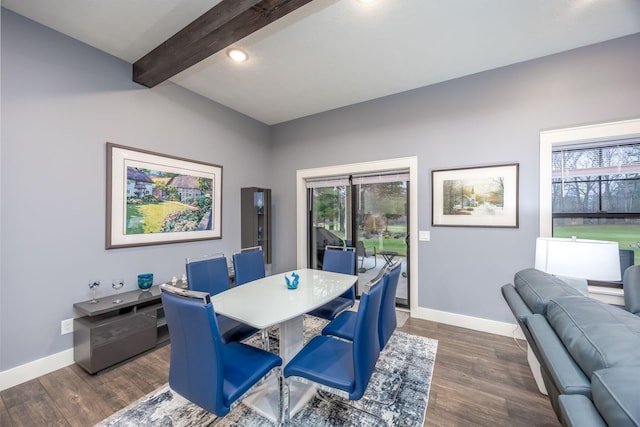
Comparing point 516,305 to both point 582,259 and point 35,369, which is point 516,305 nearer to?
point 582,259

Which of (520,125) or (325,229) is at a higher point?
(520,125)

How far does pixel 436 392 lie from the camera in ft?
6.31

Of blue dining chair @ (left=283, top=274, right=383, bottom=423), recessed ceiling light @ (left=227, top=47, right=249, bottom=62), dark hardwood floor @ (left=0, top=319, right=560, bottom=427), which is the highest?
recessed ceiling light @ (left=227, top=47, right=249, bottom=62)

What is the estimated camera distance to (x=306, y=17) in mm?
2070

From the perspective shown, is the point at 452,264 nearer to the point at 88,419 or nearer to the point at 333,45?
the point at 333,45

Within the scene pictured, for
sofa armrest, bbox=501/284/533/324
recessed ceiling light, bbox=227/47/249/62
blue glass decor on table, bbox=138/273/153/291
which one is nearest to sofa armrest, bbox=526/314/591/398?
sofa armrest, bbox=501/284/533/324

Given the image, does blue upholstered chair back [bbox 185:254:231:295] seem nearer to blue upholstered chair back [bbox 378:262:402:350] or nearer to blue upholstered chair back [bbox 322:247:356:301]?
blue upholstered chair back [bbox 322:247:356:301]

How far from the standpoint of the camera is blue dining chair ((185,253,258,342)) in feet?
6.45

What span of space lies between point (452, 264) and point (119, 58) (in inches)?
171

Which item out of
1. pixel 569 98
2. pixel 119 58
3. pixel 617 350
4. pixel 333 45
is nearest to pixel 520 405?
pixel 617 350

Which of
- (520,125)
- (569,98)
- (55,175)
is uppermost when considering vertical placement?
(569,98)

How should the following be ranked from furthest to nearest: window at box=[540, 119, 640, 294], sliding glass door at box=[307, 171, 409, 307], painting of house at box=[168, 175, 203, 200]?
sliding glass door at box=[307, 171, 409, 307]
painting of house at box=[168, 175, 203, 200]
window at box=[540, 119, 640, 294]

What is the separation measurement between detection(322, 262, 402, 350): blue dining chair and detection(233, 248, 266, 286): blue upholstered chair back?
42.3 inches

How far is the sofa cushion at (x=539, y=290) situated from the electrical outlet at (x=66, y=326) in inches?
139
